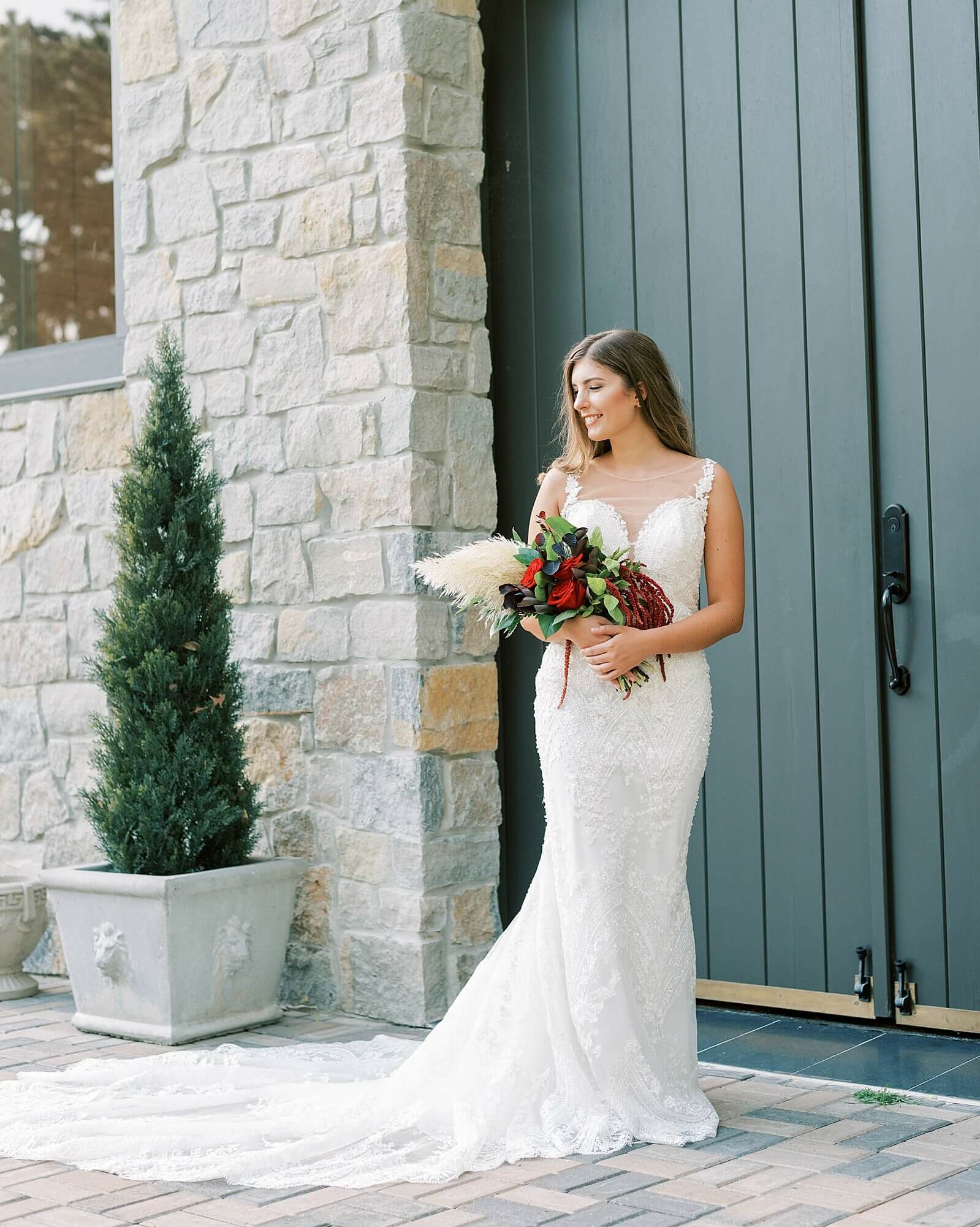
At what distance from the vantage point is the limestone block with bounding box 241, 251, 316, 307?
16.5 ft

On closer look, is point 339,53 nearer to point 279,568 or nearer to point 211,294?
point 211,294

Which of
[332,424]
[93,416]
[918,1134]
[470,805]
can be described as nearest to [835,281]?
[332,424]

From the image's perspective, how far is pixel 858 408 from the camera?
4.38 m

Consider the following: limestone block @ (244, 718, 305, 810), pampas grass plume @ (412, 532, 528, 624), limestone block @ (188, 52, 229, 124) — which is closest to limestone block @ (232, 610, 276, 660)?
limestone block @ (244, 718, 305, 810)

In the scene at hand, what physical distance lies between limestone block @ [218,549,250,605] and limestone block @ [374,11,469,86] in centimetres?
165

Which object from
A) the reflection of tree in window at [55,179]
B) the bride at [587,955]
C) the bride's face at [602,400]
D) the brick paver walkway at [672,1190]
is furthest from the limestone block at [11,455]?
the brick paver walkway at [672,1190]

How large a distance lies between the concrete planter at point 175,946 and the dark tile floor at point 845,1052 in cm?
135

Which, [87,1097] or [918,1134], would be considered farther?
[87,1097]

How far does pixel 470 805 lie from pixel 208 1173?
1799 millimetres

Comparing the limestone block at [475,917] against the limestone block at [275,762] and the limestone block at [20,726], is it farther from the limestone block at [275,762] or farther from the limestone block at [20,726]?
the limestone block at [20,726]

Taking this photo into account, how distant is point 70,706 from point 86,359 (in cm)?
131

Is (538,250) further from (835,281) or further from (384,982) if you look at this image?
(384,982)

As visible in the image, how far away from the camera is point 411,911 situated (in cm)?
469

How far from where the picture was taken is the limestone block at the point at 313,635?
194 inches
